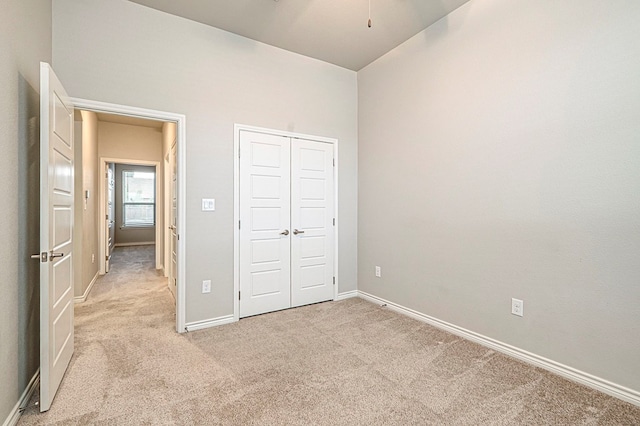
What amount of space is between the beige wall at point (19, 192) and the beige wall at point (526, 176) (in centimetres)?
320

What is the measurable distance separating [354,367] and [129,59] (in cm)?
330

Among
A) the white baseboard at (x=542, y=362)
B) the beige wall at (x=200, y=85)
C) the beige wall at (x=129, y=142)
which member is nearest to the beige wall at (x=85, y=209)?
the beige wall at (x=129, y=142)

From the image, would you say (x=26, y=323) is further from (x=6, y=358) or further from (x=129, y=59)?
(x=129, y=59)

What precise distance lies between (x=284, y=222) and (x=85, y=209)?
2896 millimetres

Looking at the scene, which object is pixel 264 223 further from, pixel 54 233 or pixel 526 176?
pixel 526 176

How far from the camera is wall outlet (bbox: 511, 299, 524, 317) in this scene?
7.88 feet

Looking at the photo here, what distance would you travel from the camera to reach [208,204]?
3104mm

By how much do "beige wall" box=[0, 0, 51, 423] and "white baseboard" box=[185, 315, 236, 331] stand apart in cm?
113

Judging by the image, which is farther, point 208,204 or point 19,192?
point 208,204

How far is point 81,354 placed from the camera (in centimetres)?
247

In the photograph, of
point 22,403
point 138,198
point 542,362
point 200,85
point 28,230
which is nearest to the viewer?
point 22,403

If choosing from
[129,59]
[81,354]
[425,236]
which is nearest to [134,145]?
[129,59]

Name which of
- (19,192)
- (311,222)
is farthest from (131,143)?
(19,192)

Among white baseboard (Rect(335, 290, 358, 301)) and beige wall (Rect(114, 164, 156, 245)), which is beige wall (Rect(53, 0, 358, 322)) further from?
beige wall (Rect(114, 164, 156, 245))
